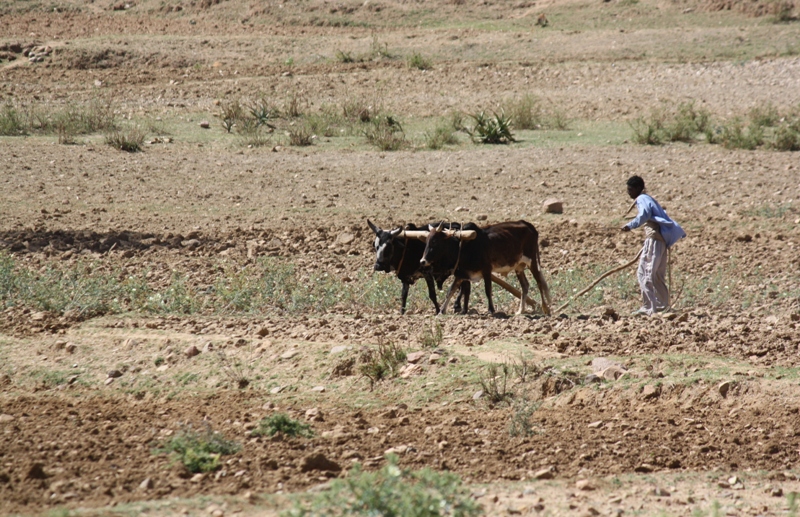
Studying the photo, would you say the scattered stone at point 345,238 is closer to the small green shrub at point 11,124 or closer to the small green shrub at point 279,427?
the small green shrub at point 279,427

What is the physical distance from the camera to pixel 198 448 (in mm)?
5930

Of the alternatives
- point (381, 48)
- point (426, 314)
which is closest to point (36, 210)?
point (426, 314)

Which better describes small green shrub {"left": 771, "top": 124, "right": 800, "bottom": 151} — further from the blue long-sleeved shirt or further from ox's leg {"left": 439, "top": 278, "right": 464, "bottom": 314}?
ox's leg {"left": 439, "top": 278, "right": 464, "bottom": 314}

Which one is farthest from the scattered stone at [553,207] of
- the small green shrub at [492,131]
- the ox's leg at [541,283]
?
the small green shrub at [492,131]

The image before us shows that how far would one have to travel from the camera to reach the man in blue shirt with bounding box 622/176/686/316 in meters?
10.0

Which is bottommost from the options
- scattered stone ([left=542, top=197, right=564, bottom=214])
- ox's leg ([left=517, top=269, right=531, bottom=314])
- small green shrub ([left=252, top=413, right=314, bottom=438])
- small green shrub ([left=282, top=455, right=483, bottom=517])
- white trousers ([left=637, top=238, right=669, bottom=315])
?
scattered stone ([left=542, top=197, right=564, bottom=214])

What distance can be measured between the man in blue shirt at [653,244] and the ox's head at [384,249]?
99.5 inches


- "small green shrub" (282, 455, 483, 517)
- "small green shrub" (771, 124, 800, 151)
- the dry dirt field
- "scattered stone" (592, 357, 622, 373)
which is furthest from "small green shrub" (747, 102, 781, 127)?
"small green shrub" (282, 455, 483, 517)

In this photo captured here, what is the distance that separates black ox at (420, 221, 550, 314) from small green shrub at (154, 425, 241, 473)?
4549 millimetres

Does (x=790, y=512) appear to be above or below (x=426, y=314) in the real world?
above

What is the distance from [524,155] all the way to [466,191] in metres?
2.64

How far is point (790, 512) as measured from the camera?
208 inches

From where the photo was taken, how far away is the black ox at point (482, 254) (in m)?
10.5

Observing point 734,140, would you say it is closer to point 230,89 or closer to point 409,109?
point 409,109
